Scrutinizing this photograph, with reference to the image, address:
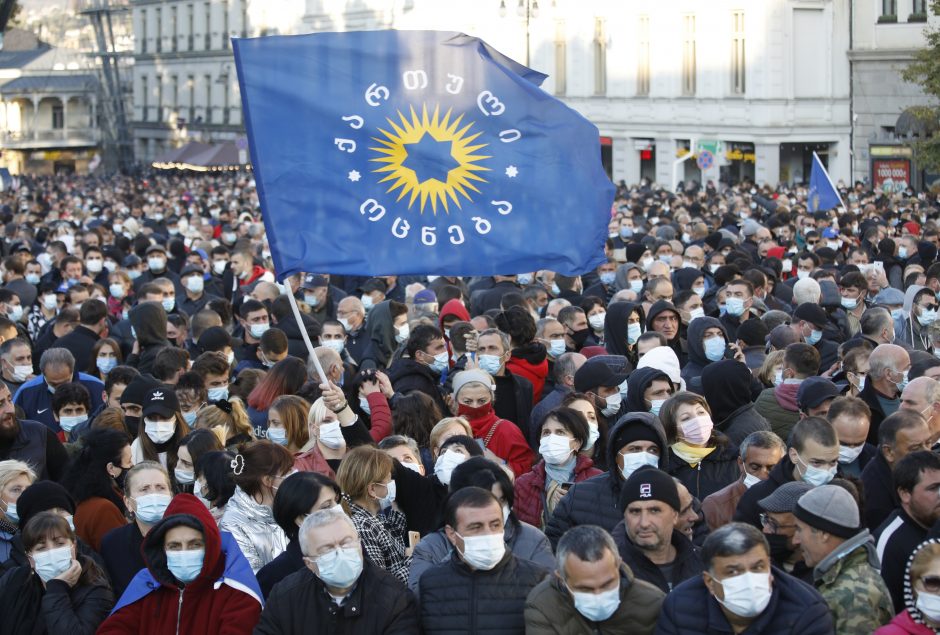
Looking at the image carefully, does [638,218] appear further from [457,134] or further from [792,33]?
[792,33]

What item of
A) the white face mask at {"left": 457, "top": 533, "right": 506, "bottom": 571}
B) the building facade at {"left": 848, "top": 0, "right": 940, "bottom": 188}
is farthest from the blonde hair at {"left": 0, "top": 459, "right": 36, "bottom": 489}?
the building facade at {"left": 848, "top": 0, "right": 940, "bottom": 188}

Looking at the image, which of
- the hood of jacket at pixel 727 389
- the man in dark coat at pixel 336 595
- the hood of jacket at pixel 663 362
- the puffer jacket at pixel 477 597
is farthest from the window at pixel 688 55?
the man in dark coat at pixel 336 595

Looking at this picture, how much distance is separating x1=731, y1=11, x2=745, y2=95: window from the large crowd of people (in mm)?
33674

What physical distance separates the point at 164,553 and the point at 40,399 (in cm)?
489

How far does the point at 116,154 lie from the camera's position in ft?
275

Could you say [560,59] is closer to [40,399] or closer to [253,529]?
A: [40,399]

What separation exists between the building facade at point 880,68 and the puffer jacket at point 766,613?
122 ft

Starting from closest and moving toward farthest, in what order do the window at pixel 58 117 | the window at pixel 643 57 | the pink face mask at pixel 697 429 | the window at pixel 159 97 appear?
the pink face mask at pixel 697 429 → the window at pixel 643 57 → the window at pixel 159 97 → the window at pixel 58 117

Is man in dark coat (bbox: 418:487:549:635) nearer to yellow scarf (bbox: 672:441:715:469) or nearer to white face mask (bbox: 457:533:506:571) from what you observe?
white face mask (bbox: 457:533:506:571)

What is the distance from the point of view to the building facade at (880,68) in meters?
42.8

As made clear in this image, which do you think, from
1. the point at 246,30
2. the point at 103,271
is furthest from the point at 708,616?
the point at 246,30

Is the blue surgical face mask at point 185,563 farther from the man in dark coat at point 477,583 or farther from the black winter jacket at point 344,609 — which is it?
the man in dark coat at point 477,583

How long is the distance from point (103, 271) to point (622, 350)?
944 centimetres

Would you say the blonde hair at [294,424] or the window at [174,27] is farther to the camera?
the window at [174,27]
